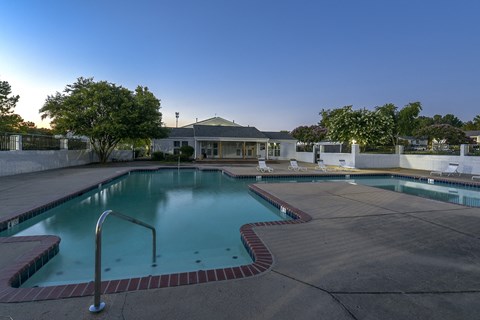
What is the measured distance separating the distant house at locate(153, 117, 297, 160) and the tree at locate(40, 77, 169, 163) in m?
6.84

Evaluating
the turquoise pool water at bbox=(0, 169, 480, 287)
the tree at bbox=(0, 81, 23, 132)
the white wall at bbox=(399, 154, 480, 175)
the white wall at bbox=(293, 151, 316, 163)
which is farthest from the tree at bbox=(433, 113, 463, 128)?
the tree at bbox=(0, 81, 23, 132)

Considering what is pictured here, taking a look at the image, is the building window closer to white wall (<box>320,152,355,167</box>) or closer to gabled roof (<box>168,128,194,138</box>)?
white wall (<box>320,152,355,167</box>)

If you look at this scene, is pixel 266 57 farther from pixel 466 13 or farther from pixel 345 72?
pixel 466 13

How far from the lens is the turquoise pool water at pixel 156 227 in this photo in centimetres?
417

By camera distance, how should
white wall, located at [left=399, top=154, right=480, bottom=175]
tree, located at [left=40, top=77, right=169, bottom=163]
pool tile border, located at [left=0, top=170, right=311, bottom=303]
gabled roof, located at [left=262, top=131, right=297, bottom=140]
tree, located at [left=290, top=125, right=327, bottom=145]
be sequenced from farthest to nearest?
tree, located at [left=290, top=125, right=327, bottom=145] < gabled roof, located at [left=262, top=131, right=297, bottom=140] < tree, located at [left=40, top=77, right=169, bottom=163] < white wall, located at [left=399, top=154, right=480, bottom=175] < pool tile border, located at [left=0, top=170, right=311, bottom=303]

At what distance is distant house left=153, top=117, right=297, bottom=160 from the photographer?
28016 millimetres

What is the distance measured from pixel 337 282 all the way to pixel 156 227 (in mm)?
4705

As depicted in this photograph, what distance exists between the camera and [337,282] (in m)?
2.87

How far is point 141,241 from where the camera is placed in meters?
5.33

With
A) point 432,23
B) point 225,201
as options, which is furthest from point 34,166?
point 432,23

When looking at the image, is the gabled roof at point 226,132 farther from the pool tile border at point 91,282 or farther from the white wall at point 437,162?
the pool tile border at point 91,282

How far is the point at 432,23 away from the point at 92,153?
2915 cm

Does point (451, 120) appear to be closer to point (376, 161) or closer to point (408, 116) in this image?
point (408, 116)

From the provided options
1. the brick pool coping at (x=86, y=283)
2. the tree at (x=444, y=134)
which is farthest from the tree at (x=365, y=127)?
the brick pool coping at (x=86, y=283)
